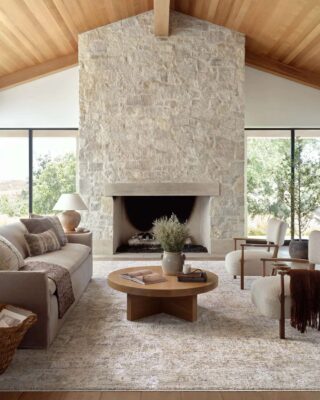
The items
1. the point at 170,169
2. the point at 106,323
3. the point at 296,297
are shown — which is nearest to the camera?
the point at 296,297

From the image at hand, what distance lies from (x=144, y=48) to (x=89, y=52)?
96 cm

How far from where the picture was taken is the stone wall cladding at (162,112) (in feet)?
22.6

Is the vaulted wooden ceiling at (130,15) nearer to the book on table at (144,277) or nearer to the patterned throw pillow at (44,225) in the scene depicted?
the patterned throw pillow at (44,225)

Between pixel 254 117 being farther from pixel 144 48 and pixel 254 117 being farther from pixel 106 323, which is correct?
pixel 106 323

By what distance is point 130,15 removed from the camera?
6863 mm

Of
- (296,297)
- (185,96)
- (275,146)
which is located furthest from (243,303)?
(275,146)

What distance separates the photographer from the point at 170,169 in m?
6.90

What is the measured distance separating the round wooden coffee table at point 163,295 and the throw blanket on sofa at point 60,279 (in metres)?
0.38

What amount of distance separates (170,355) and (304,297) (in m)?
1.16

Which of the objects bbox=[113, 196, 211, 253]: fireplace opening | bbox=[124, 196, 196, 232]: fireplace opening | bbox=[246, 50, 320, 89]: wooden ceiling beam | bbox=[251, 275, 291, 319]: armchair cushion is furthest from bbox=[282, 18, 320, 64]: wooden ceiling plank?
bbox=[251, 275, 291, 319]: armchair cushion

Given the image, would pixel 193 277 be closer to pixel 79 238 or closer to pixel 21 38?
pixel 79 238

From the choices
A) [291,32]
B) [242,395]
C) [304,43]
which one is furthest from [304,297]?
[304,43]

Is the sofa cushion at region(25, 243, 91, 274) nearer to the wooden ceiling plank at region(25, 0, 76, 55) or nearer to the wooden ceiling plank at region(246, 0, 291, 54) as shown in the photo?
the wooden ceiling plank at region(25, 0, 76, 55)

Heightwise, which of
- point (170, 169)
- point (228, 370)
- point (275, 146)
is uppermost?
point (275, 146)
